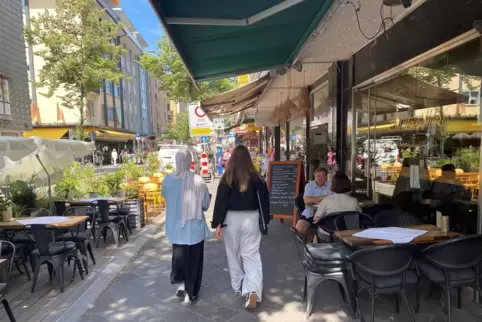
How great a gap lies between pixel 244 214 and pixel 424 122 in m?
2.83

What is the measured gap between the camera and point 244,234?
3.52 metres

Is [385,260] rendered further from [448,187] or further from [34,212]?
[34,212]

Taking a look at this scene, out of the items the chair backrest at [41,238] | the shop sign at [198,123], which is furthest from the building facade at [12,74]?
the chair backrest at [41,238]

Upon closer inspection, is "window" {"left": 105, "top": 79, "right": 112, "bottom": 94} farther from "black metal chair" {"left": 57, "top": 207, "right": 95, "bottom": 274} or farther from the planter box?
"black metal chair" {"left": 57, "top": 207, "right": 95, "bottom": 274}

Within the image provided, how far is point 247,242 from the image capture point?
11.6ft

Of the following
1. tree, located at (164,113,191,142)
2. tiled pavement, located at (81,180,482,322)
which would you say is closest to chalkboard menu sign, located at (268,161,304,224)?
tiled pavement, located at (81,180,482,322)

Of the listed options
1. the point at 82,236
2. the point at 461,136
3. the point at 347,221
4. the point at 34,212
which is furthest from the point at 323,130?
the point at 34,212

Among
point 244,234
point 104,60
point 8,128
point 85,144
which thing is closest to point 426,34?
point 244,234

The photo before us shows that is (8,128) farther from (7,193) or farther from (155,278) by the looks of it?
(155,278)

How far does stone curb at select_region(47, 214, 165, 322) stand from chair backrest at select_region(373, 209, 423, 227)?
10.8 feet

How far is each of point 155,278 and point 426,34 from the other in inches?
175

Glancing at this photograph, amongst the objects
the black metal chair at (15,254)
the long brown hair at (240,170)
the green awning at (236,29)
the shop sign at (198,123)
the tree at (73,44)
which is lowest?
the black metal chair at (15,254)

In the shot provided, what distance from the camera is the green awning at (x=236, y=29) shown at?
324 centimetres

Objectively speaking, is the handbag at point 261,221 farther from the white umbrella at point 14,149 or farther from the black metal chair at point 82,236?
the white umbrella at point 14,149
